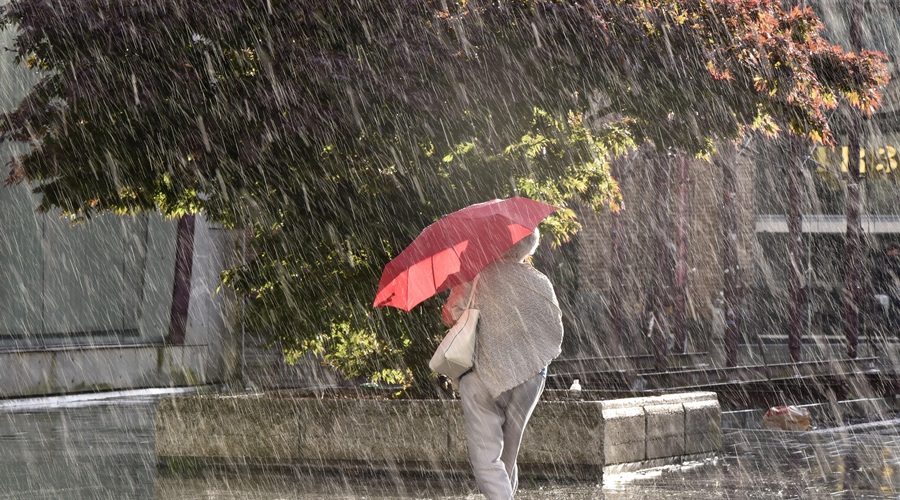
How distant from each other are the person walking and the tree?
2639mm

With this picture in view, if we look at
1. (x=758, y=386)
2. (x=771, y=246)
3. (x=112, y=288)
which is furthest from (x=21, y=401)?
(x=771, y=246)

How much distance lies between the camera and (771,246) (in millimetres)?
37375

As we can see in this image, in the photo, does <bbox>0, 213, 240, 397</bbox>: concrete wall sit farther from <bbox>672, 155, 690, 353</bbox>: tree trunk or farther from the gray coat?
the gray coat

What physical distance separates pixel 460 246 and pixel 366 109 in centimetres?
274

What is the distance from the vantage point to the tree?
27.3 feet

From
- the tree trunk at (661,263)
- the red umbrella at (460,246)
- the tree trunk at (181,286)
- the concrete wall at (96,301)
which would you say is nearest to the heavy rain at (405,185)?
the red umbrella at (460,246)

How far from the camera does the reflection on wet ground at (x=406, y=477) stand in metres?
8.30

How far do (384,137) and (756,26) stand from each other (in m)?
3.21

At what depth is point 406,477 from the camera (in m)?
9.03

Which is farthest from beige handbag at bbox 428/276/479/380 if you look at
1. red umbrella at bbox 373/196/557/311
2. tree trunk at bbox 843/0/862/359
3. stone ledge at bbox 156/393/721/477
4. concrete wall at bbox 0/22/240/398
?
tree trunk at bbox 843/0/862/359

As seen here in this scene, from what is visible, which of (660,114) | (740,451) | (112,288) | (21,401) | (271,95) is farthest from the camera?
(112,288)

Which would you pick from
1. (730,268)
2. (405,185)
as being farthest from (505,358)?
(730,268)

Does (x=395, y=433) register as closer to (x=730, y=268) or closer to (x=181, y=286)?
(x=181, y=286)

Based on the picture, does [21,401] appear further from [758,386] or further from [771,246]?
[771,246]
